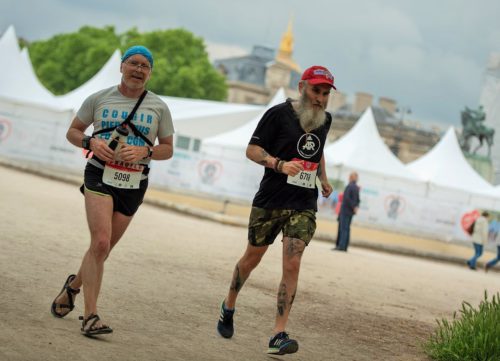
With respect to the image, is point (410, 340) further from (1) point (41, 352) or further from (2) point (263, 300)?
(1) point (41, 352)

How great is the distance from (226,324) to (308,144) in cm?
149

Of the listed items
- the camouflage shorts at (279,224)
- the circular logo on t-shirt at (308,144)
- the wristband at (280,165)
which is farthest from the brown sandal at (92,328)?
the circular logo on t-shirt at (308,144)

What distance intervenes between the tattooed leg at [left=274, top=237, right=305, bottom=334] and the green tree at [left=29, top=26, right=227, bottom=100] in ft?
255

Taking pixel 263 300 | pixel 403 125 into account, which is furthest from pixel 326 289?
pixel 403 125

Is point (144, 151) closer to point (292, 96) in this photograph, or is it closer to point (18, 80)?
point (18, 80)

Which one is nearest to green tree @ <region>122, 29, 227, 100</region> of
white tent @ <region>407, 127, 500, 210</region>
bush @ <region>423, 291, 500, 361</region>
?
white tent @ <region>407, 127, 500, 210</region>

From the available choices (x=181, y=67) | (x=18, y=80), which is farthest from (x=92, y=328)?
(x=181, y=67)

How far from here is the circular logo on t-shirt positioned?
7738 mm

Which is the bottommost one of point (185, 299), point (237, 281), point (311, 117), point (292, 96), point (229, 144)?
point (185, 299)

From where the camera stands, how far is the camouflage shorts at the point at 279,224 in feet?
25.3

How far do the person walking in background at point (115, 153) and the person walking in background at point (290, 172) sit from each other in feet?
2.54

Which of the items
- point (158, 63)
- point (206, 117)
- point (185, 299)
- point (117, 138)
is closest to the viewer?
point (117, 138)

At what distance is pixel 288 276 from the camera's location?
7.70 m

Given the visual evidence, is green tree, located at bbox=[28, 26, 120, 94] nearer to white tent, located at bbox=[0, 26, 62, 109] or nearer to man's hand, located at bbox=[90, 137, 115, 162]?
white tent, located at bbox=[0, 26, 62, 109]
